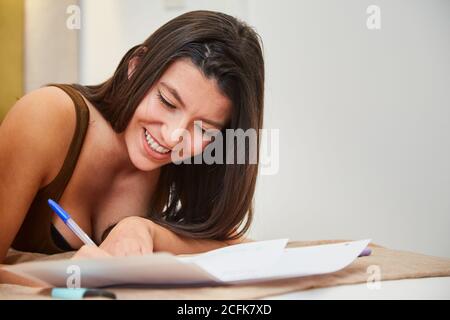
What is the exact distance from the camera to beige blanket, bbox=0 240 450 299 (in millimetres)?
516

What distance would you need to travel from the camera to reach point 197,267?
497 millimetres

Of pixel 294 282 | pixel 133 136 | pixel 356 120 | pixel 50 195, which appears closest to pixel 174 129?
pixel 133 136

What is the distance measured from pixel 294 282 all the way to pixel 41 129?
0.45m

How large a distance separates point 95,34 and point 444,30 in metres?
0.89

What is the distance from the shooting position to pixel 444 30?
1.21m

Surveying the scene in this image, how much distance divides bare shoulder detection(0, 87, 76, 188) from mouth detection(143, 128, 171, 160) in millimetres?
117

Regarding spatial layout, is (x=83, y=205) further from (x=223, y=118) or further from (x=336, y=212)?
(x=336, y=212)

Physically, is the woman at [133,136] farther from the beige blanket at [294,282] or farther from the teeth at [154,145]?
the beige blanket at [294,282]

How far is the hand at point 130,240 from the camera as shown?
704 mm

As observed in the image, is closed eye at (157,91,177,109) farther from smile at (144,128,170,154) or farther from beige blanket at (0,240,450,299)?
beige blanket at (0,240,450,299)

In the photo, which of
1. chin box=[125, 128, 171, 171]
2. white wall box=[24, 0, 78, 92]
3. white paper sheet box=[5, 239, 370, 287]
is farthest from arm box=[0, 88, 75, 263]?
white wall box=[24, 0, 78, 92]

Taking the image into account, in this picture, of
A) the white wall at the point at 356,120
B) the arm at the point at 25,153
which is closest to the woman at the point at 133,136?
the arm at the point at 25,153

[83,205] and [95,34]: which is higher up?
[95,34]
